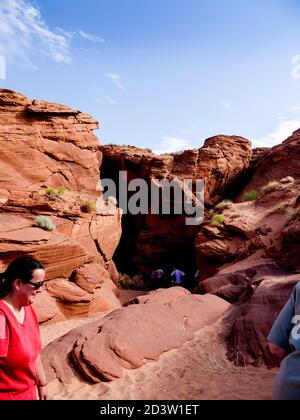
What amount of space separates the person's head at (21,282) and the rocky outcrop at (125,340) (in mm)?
3720

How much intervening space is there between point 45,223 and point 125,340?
21.8 ft

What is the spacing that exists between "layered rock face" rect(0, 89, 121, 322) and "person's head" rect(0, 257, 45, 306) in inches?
328

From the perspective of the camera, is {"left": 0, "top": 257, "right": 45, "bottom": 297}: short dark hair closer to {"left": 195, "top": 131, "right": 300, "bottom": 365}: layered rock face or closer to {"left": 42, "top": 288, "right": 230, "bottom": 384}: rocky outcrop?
{"left": 42, "top": 288, "right": 230, "bottom": 384}: rocky outcrop

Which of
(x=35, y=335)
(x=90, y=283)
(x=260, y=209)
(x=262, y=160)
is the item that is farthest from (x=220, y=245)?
(x=35, y=335)

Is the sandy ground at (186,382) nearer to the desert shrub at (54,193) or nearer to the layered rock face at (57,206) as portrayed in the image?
the layered rock face at (57,206)

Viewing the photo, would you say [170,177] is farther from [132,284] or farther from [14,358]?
[14,358]

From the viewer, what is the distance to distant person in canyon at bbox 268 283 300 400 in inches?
78.7

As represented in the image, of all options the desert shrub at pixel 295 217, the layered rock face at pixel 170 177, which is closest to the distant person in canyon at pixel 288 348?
the desert shrub at pixel 295 217

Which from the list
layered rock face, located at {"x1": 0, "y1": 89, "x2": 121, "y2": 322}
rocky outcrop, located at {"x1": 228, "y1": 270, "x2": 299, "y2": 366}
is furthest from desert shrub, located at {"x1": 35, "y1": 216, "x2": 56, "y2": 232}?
rocky outcrop, located at {"x1": 228, "y1": 270, "x2": 299, "y2": 366}

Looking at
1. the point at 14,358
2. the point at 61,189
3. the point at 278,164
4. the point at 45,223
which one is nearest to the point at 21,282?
the point at 14,358

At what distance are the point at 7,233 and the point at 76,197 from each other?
180 inches
